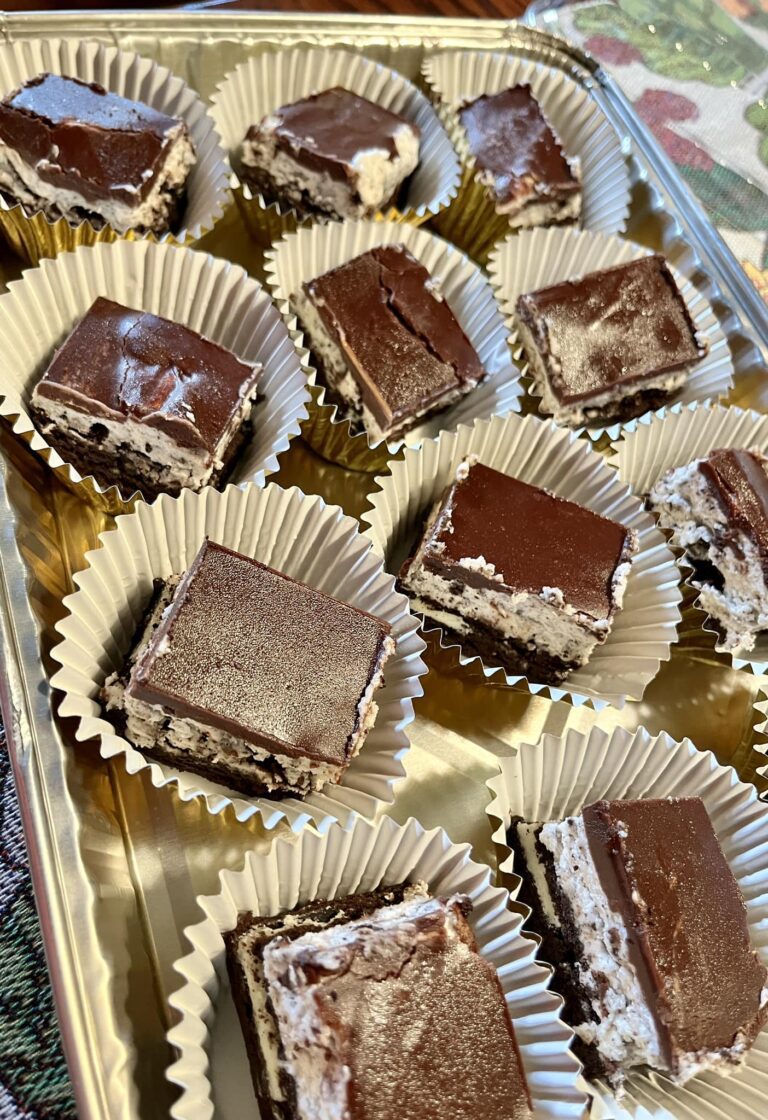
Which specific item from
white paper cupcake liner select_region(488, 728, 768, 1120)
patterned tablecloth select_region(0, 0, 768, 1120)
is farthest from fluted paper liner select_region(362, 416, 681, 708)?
patterned tablecloth select_region(0, 0, 768, 1120)

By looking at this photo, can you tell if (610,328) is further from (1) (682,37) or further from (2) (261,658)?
(1) (682,37)

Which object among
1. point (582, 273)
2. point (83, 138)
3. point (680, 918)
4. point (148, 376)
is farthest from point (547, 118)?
point (680, 918)

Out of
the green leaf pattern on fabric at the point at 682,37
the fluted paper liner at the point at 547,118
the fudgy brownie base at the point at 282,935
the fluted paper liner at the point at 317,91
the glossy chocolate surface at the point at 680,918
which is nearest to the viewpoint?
the fudgy brownie base at the point at 282,935

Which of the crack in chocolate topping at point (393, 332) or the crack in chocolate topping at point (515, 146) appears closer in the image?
the crack in chocolate topping at point (393, 332)

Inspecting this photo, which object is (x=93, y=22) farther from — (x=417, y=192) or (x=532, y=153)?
(x=532, y=153)

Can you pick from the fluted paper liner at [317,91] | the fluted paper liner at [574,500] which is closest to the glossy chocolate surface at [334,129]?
the fluted paper liner at [317,91]

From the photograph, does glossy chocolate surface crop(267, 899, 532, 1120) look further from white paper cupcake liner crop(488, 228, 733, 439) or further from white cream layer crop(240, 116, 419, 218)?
white cream layer crop(240, 116, 419, 218)

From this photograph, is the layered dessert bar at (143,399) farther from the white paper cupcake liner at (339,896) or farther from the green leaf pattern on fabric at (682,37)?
the green leaf pattern on fabric at (682,37)
